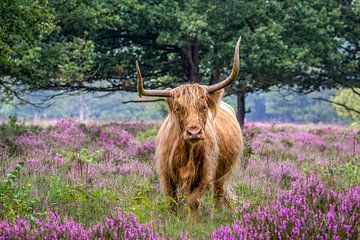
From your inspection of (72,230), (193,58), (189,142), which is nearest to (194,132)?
(189,142)

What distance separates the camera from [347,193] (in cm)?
503

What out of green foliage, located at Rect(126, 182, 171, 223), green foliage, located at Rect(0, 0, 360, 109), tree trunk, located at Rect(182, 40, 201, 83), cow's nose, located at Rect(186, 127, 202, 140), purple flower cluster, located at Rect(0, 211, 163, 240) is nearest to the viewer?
purple flower cluster, located at Rect(0, 211, 163, 240)

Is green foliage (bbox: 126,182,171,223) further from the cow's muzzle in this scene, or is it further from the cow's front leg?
the cow's muzzle

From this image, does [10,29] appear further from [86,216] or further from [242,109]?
[242,109]

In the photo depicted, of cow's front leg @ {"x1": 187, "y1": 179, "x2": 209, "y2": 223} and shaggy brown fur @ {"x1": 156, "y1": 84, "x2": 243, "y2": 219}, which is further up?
shaggy brown fur @ {"x1": 156, "y1": 84, "x2": 243, "y2": 219}

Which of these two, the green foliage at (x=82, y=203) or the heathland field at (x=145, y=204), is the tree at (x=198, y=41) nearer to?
the heathland field at (x=145, y=204)

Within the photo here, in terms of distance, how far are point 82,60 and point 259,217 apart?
498 inches

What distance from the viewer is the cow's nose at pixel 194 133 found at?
17.5 feet

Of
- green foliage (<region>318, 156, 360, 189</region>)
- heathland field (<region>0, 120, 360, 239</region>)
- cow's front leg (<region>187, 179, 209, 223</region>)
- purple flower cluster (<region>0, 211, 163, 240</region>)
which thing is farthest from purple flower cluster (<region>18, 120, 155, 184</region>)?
purple flower cluster (<region>0, 211, 163, 240</region>)

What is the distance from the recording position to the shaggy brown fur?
5695mm

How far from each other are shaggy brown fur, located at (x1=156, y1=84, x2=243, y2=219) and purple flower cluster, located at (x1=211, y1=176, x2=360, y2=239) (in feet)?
3.77

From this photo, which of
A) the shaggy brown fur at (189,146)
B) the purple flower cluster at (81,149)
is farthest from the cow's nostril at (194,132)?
the purple flower cluster at (81,149)

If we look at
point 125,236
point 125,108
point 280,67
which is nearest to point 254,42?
point 280,67

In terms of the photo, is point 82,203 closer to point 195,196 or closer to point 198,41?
point 195,196
